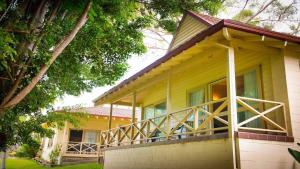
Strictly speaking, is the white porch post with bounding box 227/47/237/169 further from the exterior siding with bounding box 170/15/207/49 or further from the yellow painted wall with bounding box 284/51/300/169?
the exterior siding with bounding box 170/15/207/49

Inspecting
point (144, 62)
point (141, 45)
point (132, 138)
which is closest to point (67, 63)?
point (141, 45)

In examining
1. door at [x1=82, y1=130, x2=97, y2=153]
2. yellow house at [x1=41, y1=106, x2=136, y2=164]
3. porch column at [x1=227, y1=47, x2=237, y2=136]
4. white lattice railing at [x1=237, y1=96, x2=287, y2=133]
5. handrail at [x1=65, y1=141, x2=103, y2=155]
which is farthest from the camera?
door at [x1=82, y1=130, x2=97, y2=153]

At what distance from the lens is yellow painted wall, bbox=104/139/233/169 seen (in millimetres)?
6207

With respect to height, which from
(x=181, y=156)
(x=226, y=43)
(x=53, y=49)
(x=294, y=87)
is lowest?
(x=181, y=156)

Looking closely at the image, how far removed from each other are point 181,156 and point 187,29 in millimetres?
6455

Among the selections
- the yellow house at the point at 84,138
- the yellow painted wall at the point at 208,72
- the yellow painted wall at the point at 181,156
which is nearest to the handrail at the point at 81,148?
the yellow house at the point at 84,138

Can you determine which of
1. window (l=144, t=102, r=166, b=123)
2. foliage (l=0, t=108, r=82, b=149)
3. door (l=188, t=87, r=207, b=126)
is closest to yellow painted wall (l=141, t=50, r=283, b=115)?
door (l=188, t=87, r=207, b=126)

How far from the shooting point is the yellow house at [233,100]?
626 centimetres

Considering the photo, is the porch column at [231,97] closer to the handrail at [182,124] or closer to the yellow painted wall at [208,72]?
the handrail at [182,124]

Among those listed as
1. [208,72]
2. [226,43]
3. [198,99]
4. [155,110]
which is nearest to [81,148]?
[155,110]

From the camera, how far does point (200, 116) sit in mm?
10227

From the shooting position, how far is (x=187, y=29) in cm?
1240

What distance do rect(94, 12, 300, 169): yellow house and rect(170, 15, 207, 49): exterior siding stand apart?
0.57 meters

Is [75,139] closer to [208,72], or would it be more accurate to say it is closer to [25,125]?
[25,125]
